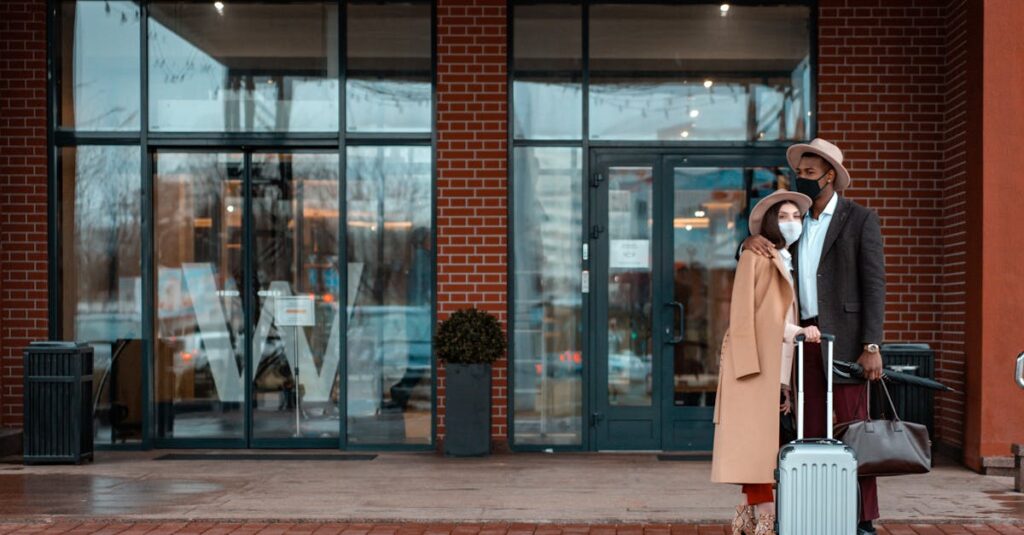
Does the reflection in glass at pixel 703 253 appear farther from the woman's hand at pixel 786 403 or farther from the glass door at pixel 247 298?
the woman's hand at pixel 786 403

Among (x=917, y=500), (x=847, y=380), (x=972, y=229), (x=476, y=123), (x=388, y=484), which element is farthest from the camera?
(x=476, y=123)

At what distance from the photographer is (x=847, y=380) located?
590 cm

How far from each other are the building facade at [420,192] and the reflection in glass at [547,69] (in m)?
0.02

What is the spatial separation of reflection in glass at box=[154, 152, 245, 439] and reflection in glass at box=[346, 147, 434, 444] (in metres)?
1.06

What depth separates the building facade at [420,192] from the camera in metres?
10.2

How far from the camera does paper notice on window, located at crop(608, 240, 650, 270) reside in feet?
33.8

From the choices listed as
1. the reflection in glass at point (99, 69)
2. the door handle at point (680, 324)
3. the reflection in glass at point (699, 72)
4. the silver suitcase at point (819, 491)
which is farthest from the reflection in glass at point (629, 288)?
the silver suitcase at point (819, 491)

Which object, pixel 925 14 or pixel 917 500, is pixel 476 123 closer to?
pixel 925 14

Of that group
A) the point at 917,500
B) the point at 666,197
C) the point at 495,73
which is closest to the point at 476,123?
the point at 495,73

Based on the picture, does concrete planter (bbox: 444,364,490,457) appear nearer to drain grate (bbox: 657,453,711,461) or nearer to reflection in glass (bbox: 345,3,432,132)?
drain grate (bbox: 657,453,711,461)

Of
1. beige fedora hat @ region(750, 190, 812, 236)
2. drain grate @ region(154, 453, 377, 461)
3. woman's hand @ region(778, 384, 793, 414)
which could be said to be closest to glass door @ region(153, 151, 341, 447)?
drain grate @ region(154, 453, 377, 461)

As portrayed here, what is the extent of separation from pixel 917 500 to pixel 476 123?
475 cm

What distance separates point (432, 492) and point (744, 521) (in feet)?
8.84

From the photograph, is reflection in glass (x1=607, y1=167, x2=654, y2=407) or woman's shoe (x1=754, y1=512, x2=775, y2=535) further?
reflection in glass (x1=607, y1=167, x2=654, y2=407)
